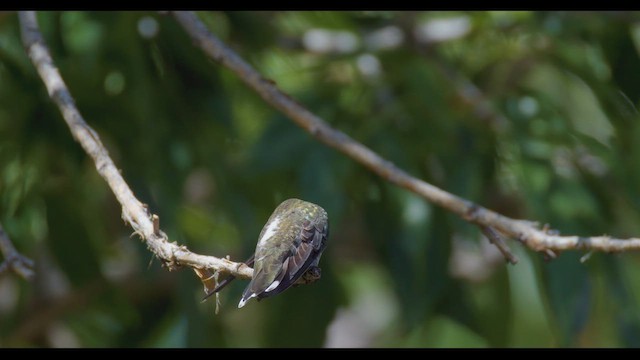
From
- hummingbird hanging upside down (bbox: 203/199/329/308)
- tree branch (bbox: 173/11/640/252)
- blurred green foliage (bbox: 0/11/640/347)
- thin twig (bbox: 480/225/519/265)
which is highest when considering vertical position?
hummingbird hanging upside down (bbox: 203/199/329/308)

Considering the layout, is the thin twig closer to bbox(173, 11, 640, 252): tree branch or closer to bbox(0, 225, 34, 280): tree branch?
bbox(173, 11, 640, 252): tree branch

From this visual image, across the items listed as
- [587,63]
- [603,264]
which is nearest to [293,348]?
[603,264]

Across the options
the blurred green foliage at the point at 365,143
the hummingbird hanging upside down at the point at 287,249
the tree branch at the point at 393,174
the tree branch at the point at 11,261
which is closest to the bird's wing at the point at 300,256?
the hummingbird hanging upside down at the point at 287,249

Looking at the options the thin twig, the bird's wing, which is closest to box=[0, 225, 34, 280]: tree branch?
the bird's wing

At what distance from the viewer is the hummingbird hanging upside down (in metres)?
1.59

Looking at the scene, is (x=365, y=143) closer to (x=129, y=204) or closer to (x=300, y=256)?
(x=129, y=204)

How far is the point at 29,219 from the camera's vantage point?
4.01 m

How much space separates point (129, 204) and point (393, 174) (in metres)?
0.83

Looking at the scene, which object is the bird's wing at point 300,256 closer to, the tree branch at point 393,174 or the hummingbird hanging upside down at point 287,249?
the hummingbird hanging upside down at point 287,249

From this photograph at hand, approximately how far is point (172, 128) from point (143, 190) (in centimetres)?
36

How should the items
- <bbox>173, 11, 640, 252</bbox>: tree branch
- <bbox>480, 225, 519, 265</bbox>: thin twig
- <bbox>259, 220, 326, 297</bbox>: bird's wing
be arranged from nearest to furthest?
<bbox>259, 220, 326, 297</bbox>: bird's wing → <bbox>173, 11, 640, 252</bbox>: tree branch → <bbox>480, 225, 519, 265</bbox>: thin twig

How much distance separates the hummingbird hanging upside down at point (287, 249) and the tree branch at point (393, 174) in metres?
0.54

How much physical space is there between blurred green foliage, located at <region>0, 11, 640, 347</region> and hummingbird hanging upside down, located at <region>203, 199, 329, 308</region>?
1615 millimetres
